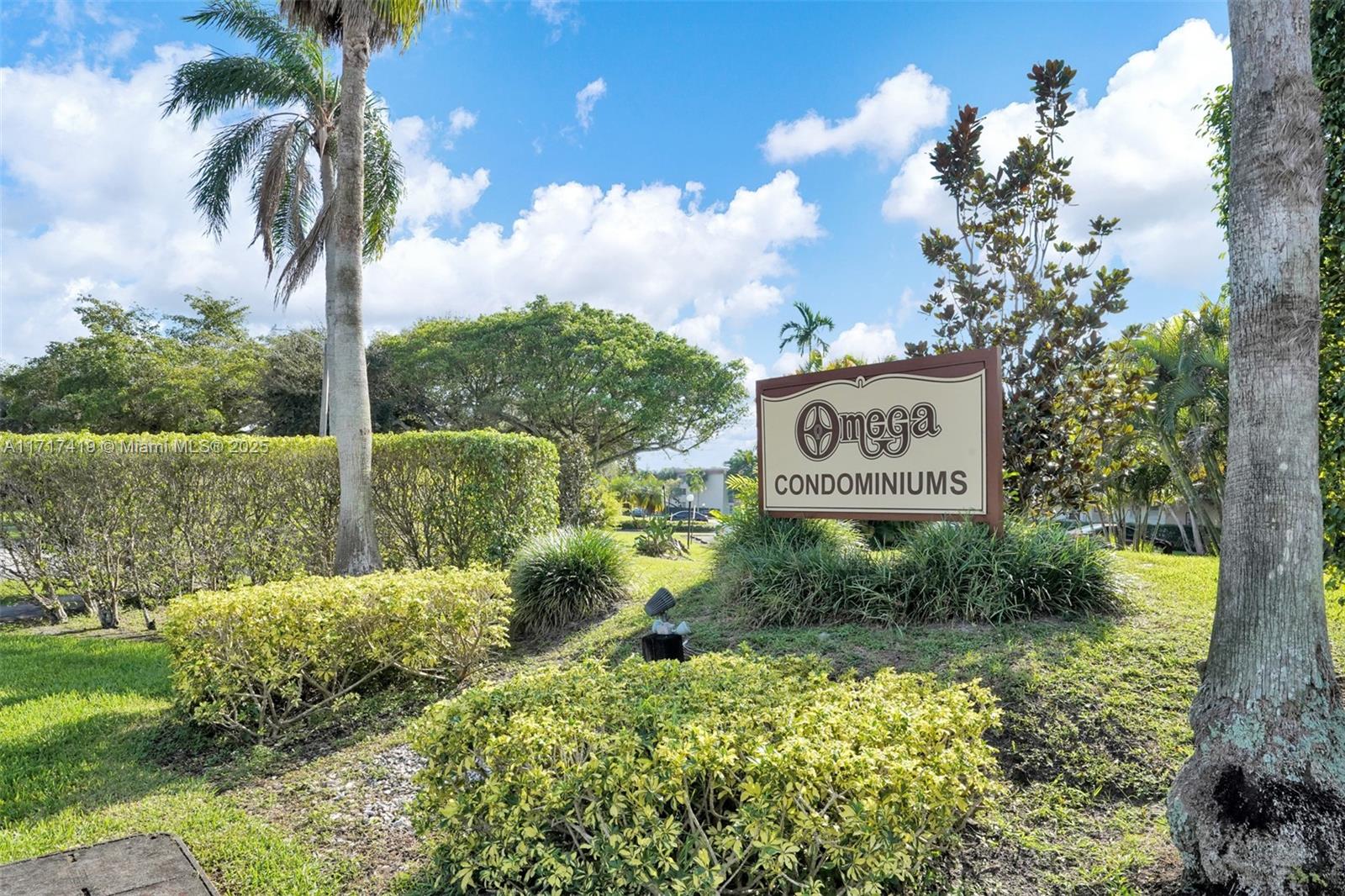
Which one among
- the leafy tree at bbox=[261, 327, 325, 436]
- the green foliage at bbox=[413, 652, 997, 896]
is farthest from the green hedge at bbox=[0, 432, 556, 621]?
the leafy tree at bbox=[261, 327, 325, 436]

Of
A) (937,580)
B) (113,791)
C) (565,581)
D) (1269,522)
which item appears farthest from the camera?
(565,581)

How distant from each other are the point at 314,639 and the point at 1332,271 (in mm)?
6324

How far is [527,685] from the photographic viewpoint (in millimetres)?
3348

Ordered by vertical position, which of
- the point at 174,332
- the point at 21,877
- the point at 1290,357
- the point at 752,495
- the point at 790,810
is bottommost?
the point at 21,877

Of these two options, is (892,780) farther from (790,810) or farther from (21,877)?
(21,877)

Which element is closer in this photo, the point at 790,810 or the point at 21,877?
the point at 790,810

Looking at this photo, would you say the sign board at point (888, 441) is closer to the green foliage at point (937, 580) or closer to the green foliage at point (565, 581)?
the green foliage at point (937, 580)

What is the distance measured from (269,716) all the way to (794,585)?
150 inches

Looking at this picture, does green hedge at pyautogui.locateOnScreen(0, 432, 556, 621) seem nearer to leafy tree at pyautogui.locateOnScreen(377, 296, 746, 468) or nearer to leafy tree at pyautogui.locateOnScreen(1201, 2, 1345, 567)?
leafy tree at pyautogui.locateOnScreen(1201, 2, 1345, 567)

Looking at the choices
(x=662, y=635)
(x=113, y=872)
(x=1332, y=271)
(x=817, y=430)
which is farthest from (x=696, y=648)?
(x=1332, y=271)

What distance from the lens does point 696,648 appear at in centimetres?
590

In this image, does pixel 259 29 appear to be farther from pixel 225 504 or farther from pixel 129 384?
pixel 129 384

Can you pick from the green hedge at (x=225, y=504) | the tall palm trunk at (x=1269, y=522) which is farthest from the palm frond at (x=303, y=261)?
the tall palm trunk at (x=1269, y=522)

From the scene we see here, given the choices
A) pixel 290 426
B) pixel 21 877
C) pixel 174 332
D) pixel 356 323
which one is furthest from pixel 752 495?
pixel 174 332
